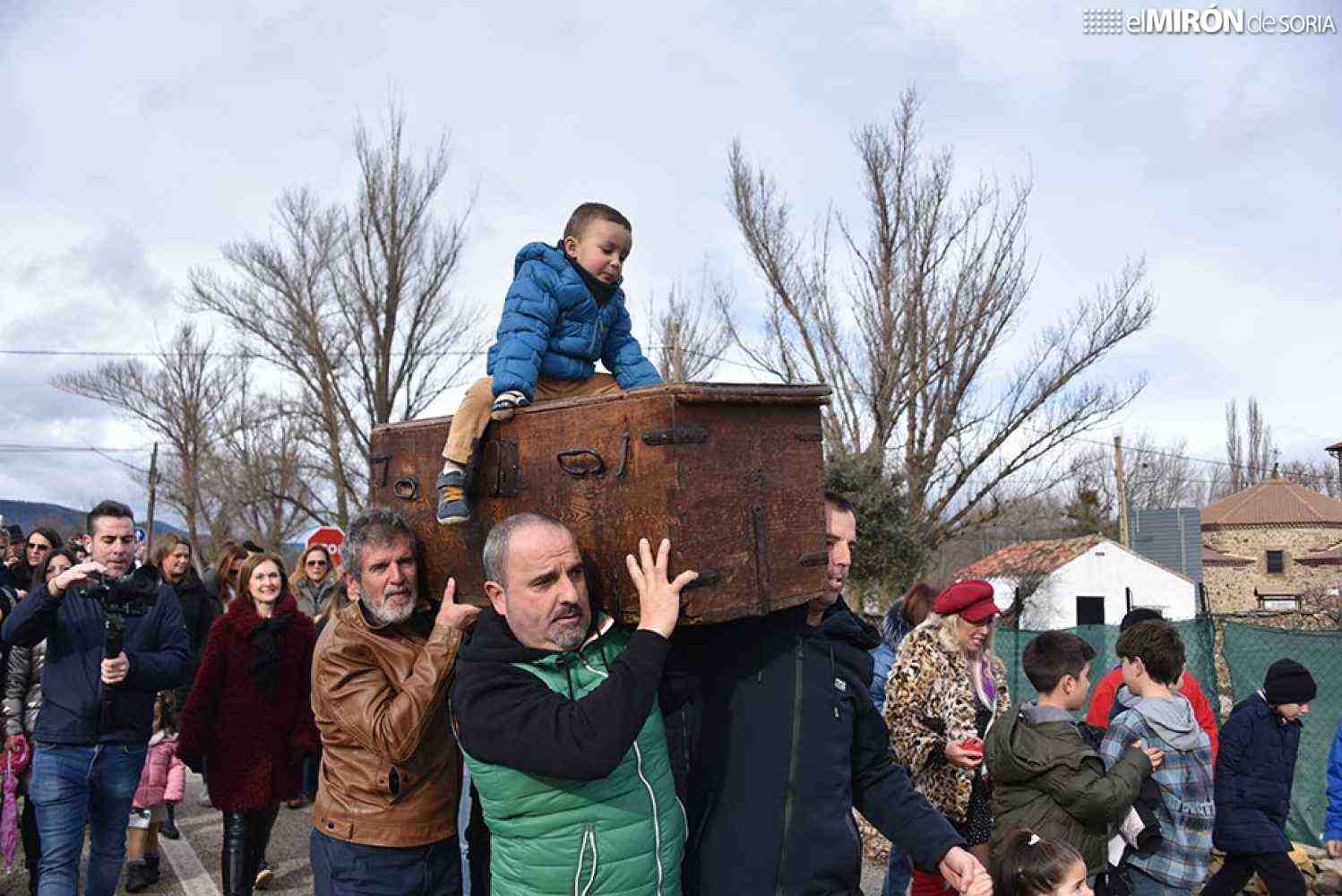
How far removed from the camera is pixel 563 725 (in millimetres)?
2176

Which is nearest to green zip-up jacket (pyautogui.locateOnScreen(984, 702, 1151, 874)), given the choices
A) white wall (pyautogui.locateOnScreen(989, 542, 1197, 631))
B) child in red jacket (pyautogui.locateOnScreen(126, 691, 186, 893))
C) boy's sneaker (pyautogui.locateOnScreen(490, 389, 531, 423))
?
boy's sneaker (pyautogui.locateOnScreen(490, 389, 531, 423))

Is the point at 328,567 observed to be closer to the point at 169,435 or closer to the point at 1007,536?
the point at 169,435

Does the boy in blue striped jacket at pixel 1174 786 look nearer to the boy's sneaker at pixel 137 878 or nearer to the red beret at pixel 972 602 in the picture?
the red beret at pixel 972 602

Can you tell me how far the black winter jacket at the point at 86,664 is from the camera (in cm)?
450

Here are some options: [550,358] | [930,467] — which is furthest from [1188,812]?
[930,467]

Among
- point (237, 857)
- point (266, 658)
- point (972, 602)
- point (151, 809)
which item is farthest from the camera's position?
point (151, 809)

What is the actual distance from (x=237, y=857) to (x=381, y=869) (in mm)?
2167

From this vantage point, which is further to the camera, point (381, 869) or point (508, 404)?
point (381, 869)

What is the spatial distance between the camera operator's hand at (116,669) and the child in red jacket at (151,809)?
163cm

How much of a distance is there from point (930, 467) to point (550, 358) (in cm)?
1760

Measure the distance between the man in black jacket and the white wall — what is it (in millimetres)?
30016

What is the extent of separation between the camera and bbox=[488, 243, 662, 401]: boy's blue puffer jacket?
283cm

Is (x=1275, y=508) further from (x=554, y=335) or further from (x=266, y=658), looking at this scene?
(x=554, y=335)

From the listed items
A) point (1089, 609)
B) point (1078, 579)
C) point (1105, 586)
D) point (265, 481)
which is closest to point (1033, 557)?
point (1078, 579)
